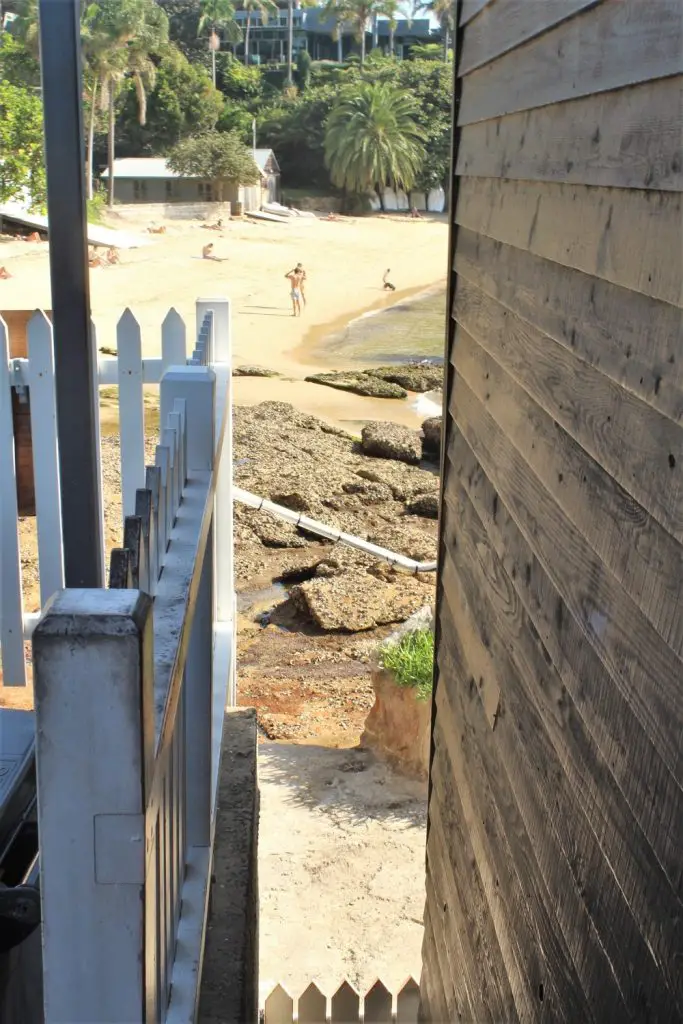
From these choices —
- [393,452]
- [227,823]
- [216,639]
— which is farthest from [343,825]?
[393,452]

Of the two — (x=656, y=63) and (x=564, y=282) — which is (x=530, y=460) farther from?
(x=656, y=63)

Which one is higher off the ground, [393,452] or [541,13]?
[541,13]

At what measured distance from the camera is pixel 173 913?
189 centimetres

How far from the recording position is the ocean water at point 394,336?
24.0 meters

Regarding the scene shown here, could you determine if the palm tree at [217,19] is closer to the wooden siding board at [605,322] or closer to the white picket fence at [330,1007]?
the white picket fence at [330,1007]

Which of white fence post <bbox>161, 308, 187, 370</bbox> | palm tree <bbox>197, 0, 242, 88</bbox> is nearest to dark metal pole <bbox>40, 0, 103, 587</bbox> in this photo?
white fence post <bbox>161, 308, 187, 370</bbox>

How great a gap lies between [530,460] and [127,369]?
2.50m

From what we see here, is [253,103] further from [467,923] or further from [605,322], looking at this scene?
[605,322]

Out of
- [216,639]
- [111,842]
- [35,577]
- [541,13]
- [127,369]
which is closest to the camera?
[111,842]

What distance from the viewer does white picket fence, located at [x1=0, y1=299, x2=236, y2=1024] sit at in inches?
41.1

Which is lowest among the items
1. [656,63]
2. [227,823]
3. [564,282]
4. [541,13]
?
[227,823]

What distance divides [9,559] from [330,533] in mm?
5408

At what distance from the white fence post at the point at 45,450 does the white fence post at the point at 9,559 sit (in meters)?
0.09

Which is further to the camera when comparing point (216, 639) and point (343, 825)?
point (343, 825)
